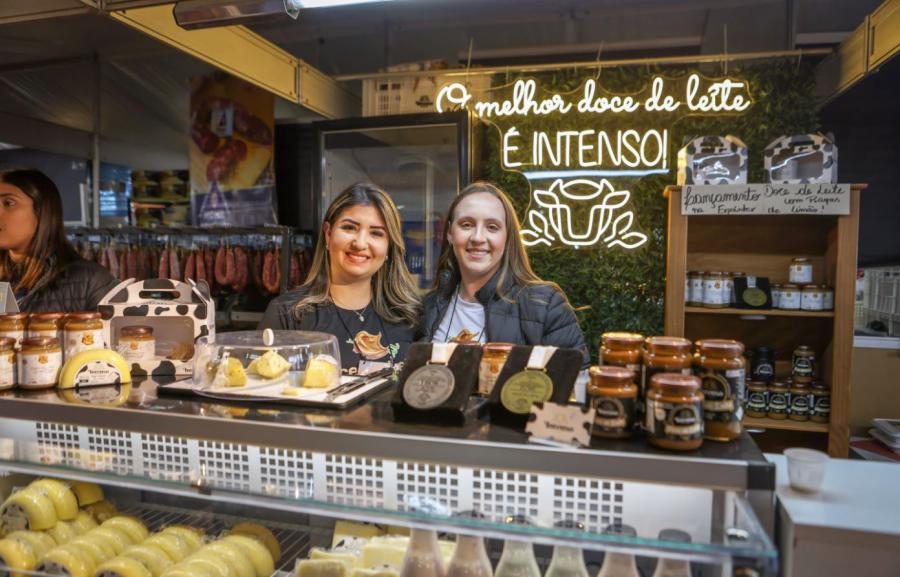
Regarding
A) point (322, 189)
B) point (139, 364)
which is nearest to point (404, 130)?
point (322, 189)

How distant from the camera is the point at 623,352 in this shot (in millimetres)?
1284

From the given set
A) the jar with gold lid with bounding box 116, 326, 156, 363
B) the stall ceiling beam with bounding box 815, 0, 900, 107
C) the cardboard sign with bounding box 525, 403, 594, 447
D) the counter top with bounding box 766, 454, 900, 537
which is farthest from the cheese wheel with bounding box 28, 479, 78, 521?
the stall ceiling beam with bounding box 815, 0, 900, 107

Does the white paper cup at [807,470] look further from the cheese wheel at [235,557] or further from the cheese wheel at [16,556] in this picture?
the cheese wheel at [16,556]

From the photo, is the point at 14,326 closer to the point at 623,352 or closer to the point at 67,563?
the point at 67,563

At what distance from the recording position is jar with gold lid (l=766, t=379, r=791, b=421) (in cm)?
354

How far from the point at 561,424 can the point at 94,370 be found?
48.2 inches

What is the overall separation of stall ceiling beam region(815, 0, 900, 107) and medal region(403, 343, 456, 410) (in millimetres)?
3317

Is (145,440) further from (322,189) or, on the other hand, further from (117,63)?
(117,63)

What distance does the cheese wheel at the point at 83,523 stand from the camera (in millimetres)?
1552

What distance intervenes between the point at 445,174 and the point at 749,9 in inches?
101

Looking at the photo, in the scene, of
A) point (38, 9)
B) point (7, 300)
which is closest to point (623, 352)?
point (7, 300)

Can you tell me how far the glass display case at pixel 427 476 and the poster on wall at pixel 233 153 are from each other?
3437 mm

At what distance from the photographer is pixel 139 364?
1.77 m

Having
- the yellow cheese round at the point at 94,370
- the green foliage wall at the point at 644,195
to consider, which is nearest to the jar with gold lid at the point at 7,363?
the yellow cheese round at the point at 94,370
